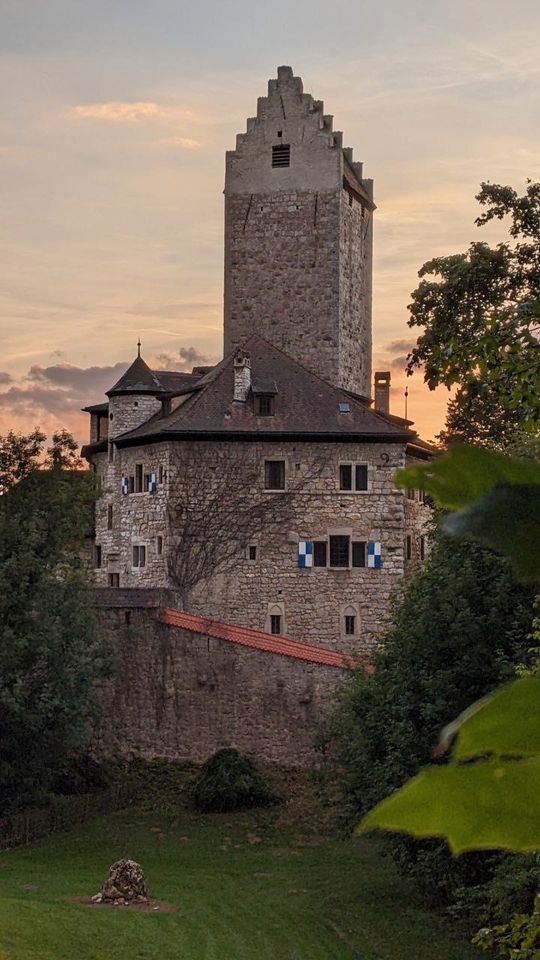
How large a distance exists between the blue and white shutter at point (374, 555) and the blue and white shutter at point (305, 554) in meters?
1.64

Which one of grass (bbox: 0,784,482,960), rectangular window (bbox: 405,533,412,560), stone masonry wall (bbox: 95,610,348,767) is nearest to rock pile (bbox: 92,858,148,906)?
grass (bbox: 0,784,482,960)

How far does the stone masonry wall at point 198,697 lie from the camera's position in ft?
93.8

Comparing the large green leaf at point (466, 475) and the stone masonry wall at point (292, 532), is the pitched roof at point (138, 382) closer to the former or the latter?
the stone masonry wall at point (292, 532)

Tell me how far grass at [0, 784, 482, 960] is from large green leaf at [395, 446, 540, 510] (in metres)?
17.0

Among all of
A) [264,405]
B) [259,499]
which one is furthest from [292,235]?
[259,499]

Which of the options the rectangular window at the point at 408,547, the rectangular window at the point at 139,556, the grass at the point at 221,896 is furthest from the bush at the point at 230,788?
the rectangular window at the point at 408,547

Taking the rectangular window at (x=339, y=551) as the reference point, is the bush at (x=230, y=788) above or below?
below

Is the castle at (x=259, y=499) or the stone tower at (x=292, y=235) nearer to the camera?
the castle at (x=259, y=499)

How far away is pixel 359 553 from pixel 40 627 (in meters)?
13.4

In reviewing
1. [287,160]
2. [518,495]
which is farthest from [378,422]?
[518,495]

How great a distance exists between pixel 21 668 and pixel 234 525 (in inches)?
478

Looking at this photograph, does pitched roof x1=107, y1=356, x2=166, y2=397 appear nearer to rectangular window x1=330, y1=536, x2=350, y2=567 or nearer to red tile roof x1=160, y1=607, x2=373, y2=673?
rectangular window x1=330, y1=536, x2=350, y2=567

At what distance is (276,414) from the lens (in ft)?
122

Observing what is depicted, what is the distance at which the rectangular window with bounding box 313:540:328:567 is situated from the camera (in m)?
36.6
